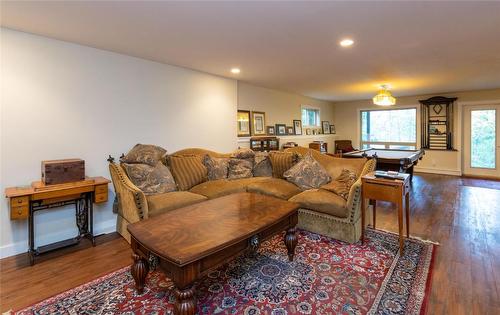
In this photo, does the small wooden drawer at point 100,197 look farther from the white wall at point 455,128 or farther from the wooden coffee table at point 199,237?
the white wall at point 455,128

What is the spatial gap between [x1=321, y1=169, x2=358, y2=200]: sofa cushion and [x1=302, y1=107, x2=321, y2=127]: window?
14.4 feet

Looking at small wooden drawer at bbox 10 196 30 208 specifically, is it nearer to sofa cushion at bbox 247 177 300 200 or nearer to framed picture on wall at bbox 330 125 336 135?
sofa cushion at bbox 247 177 300 200

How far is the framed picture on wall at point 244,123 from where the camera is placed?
5309mm

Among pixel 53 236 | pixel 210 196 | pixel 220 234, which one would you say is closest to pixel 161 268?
pixel 220 234

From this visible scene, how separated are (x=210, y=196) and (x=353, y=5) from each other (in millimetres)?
2564

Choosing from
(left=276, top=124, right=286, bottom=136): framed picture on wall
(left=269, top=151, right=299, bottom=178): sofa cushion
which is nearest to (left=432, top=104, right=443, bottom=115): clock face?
(left=276, top=124, right=286, bottom=136): framed picture on wall

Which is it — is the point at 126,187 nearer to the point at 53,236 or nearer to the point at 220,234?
the point at 53,236

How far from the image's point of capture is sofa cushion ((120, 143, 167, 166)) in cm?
331

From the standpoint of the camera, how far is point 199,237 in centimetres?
180

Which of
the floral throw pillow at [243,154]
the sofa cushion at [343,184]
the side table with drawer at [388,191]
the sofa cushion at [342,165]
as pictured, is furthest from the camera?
the floral throw pillow at [243,154]

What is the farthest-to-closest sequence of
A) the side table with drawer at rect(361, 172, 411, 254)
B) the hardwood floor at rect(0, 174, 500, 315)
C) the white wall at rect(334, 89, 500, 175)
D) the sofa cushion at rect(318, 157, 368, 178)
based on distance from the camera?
the white wall at rect(334, 89, 500, 175) < the sofa cushion at rect(318, 157, 368, 178) < the side table with drawer at rect(361, 172, 411, 254) < the hardwood floor at rect(0, 174, 500, 315)

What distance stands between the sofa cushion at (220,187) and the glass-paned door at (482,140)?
6.69m

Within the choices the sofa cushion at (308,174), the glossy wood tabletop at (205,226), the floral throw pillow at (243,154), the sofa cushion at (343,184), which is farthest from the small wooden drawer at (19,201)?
the sofa cushion at (343,184)

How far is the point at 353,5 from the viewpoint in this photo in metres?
2.12
